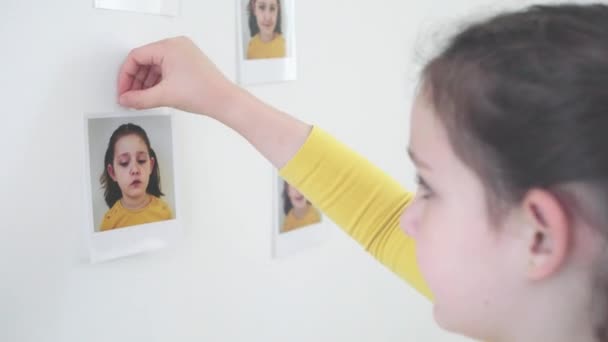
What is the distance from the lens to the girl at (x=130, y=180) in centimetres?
62

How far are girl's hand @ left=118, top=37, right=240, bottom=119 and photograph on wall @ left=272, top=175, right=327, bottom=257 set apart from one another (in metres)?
0.18

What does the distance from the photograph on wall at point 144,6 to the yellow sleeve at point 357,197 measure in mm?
202

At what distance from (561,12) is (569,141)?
4.5 inches

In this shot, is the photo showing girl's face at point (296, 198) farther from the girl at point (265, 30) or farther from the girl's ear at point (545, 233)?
the girl's ear at point (545, 233)

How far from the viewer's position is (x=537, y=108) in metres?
0.43

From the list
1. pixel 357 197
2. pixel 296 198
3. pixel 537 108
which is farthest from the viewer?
pixel 296 198

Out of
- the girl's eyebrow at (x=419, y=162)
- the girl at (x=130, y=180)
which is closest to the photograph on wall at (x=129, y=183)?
the girl at (x=130, y=180)

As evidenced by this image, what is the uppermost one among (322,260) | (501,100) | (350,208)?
(501,100)

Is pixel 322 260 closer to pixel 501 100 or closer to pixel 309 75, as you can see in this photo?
pixel 309 75

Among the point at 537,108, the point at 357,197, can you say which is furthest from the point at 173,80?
the point at 537,108

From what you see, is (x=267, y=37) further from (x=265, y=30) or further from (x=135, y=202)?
(x=135, y=202)

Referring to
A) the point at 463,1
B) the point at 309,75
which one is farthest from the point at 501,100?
the point at 463,1

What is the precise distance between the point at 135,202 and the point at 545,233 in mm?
398

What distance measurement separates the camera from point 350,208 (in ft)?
2.37
